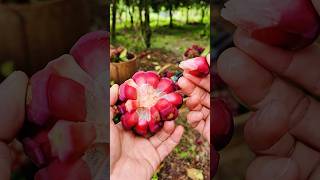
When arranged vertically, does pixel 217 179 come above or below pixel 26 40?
below

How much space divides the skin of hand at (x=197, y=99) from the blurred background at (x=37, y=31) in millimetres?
297

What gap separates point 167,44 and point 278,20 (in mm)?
331

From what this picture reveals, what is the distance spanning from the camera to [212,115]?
1402 mm

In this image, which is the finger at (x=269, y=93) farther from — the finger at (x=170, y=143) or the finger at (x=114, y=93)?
the finger at (x=114, y=93)

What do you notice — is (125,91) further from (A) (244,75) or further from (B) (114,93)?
(A) (244,75)

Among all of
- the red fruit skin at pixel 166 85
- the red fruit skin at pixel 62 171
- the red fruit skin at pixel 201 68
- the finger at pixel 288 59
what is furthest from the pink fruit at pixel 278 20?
the red fruit skin at pixel 62 171

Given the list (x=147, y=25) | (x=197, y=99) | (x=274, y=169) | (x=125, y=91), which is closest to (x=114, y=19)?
(x=147, y=25)

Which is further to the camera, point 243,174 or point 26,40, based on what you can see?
point 243,174

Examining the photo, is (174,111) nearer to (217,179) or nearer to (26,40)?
(217,179)

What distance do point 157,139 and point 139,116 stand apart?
0.10m

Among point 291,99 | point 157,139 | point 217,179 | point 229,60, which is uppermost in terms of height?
point 229,60

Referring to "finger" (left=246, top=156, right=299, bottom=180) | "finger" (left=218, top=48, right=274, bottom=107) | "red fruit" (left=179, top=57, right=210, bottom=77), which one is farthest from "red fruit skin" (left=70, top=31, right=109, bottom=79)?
"finger" (left=246, top=156, right=299, bottom=180)

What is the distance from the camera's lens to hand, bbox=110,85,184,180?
138cm

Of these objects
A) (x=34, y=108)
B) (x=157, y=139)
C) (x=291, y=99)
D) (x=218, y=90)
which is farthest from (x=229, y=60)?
(x=34, y=108)
